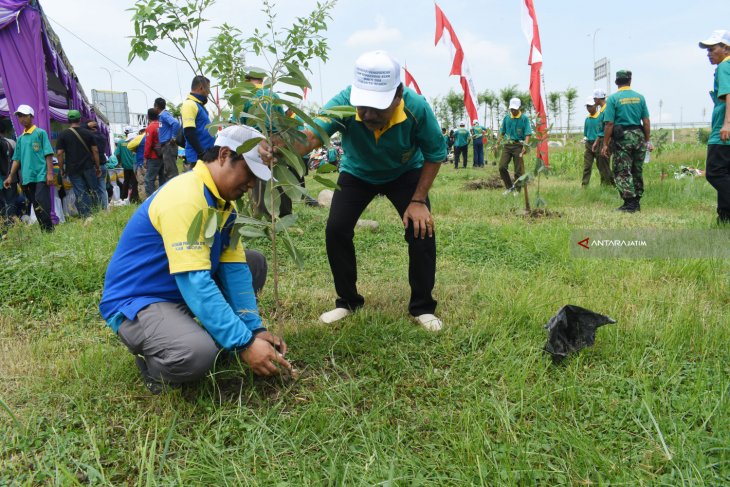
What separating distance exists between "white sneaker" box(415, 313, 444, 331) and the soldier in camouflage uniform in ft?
14.7

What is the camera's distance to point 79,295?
3.33 metres

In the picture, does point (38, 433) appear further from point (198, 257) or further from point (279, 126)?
point (279, 126)

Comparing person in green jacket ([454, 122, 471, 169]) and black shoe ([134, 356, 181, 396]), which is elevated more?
person in green jacket ([454, 122, 471, 169])

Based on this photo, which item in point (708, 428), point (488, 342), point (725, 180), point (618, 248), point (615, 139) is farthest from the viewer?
point (615, 139)

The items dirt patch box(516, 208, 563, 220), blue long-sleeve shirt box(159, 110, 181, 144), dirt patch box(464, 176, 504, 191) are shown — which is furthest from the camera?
dirt patch box(464, 176, 504, 191)

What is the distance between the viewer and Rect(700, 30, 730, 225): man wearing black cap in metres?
4.28

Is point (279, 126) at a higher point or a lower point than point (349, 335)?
higher

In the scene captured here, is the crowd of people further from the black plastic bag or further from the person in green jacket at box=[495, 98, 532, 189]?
the person in green jacket at box=[495, 98, 532, 189]

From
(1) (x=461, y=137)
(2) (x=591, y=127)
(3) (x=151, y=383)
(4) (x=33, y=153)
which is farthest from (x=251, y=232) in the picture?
(1) (x=461, y=137)

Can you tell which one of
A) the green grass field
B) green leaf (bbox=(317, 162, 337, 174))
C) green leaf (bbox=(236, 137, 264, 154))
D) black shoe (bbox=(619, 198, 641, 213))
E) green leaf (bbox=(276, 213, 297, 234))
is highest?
green leaf (bbox=(236, 137, 264, 154))

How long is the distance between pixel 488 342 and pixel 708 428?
907 millimetres

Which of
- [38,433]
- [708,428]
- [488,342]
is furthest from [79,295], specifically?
[708,428]

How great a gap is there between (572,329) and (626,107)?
5.00m

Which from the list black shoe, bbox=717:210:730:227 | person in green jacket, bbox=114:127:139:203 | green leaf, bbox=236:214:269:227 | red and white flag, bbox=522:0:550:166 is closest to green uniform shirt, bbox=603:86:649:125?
red and white flag, bbox=522:0:550:166
